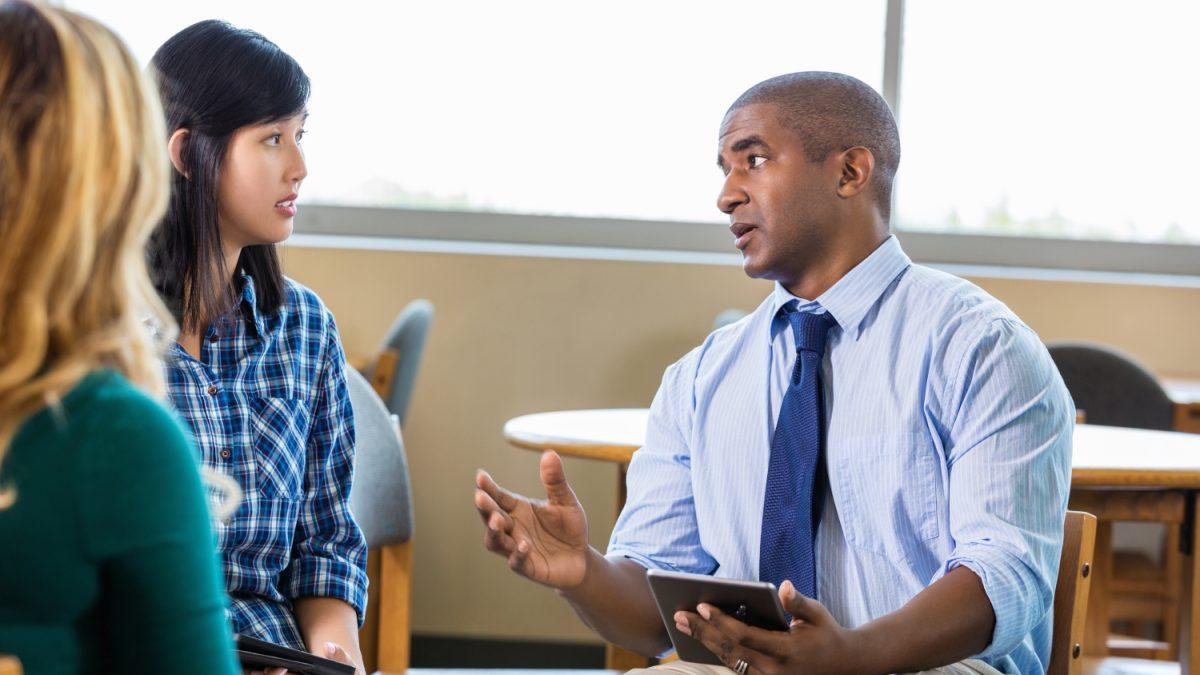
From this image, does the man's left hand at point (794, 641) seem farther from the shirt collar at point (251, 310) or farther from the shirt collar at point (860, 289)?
the shirt collar at point (251, 310)

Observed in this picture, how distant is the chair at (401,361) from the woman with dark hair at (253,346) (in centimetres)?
154

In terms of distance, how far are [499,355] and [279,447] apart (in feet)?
7.68

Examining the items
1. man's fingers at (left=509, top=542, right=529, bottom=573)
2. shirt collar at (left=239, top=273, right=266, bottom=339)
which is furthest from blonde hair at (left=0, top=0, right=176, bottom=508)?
shirt collar at (left=239, top=273, right=266, bottom=339)

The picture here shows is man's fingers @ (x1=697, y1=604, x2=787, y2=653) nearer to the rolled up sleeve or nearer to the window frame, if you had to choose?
the rolled up sleeve

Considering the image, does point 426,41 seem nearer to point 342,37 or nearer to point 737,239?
point 342,37

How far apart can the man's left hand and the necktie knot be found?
0.43m

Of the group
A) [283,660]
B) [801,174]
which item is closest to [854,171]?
[801,174]

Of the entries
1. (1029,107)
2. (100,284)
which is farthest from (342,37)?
(100,284)

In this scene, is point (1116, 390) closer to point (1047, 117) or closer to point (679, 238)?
point (1047, 117)

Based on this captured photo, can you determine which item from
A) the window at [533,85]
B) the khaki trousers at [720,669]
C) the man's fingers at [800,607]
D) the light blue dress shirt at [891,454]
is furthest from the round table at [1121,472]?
the window at [533,85]

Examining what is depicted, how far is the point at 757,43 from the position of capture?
4.18 metres

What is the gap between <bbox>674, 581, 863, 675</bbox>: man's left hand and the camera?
143cm

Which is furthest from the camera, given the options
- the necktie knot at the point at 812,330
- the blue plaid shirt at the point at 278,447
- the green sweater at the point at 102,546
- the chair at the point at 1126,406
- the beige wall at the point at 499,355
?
the beige wall at the point at 499,355

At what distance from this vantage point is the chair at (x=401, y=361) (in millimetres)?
3277
